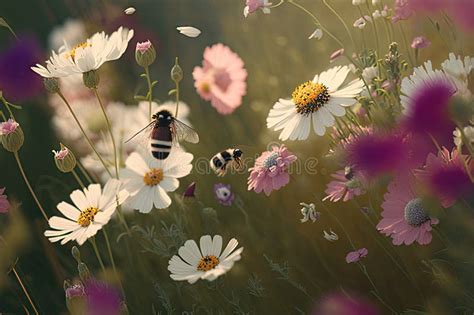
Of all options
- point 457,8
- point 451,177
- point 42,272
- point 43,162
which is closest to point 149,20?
point 43,162

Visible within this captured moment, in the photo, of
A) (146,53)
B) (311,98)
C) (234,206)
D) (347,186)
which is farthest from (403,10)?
(234,206)

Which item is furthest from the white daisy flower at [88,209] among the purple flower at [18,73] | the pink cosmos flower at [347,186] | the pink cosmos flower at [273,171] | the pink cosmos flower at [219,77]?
the purple flower at [18,73]

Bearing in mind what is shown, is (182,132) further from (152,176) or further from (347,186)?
(347,186)

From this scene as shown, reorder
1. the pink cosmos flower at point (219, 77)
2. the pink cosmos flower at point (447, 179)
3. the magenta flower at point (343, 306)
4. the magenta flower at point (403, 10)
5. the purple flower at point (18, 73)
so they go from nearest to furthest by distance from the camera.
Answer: the pink cosmos flower at point (447, 179) → the magenta flower at point (343, 306) → the magenta flower at point (403, 10) → the pink cosmos flower at point (219, 77) → the purple flower at point (18, 73)

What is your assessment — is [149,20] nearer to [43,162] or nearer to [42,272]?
[43,162]

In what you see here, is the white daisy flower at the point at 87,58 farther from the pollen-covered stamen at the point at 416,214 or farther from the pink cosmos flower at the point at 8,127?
the pollen-covered stamen at the point at 416,214
